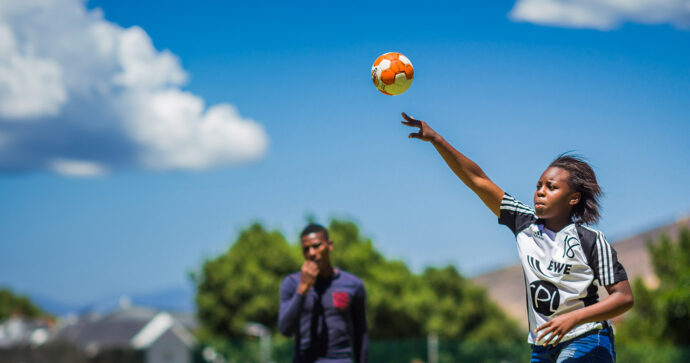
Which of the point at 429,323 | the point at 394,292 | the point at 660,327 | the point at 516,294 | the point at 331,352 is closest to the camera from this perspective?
the point at 331,352

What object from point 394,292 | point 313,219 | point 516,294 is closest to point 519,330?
point 394,292

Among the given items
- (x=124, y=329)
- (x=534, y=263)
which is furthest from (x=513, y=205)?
(x=124, y=329)

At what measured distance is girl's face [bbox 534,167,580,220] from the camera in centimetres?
495

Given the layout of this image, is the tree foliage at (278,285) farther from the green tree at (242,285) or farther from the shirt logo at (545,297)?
the shirt logo at (545,297)

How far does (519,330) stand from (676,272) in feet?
110

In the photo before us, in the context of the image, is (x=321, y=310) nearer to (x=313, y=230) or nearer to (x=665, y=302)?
(x=313, y=230)

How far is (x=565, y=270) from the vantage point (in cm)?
470

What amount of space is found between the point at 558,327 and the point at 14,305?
104 metres

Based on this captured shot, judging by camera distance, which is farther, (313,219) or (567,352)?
(313,219)

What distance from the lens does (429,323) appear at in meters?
48.0

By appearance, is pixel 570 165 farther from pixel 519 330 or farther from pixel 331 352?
pixel 519 330

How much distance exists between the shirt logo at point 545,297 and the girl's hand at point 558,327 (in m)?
0.28

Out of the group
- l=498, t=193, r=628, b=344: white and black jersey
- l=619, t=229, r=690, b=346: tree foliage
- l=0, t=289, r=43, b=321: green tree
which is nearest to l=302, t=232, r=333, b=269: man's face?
l=498, t=193, r=628, b=344: white and black jersey

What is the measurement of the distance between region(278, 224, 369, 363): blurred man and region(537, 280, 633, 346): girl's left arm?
3150 mm
